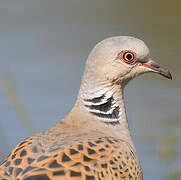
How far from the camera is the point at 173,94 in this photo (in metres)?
9.56

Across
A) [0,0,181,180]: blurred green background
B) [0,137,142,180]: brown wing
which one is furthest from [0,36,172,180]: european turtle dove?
[0,0,181,180]: blurred green background

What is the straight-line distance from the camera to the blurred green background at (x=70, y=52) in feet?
29.9

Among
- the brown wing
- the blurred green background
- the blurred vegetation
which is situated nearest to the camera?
the brown wing

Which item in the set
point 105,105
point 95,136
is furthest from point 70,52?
point 95,136

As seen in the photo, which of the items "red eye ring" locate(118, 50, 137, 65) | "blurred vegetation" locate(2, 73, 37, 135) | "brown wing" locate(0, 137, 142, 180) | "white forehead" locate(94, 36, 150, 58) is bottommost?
"brown wing" locate(0, 137, 142, 180)

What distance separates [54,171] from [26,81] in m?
5.40

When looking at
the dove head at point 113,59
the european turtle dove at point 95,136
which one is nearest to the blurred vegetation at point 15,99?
the european turtle dove at point 95,136

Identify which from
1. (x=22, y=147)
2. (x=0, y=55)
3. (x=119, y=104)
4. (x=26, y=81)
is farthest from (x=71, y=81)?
(x=22, y=147)

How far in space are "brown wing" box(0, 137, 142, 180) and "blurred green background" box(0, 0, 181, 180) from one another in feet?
7.38

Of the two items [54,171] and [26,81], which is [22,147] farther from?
[26,81]

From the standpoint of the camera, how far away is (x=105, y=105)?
20.1ft

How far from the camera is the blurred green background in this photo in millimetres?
9117

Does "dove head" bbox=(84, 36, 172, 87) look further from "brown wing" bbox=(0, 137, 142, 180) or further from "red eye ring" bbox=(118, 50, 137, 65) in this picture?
"brown wing" bbox=(0, 137, 142, 180)

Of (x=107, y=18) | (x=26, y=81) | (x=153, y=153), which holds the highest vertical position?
(x=107, y=18)
